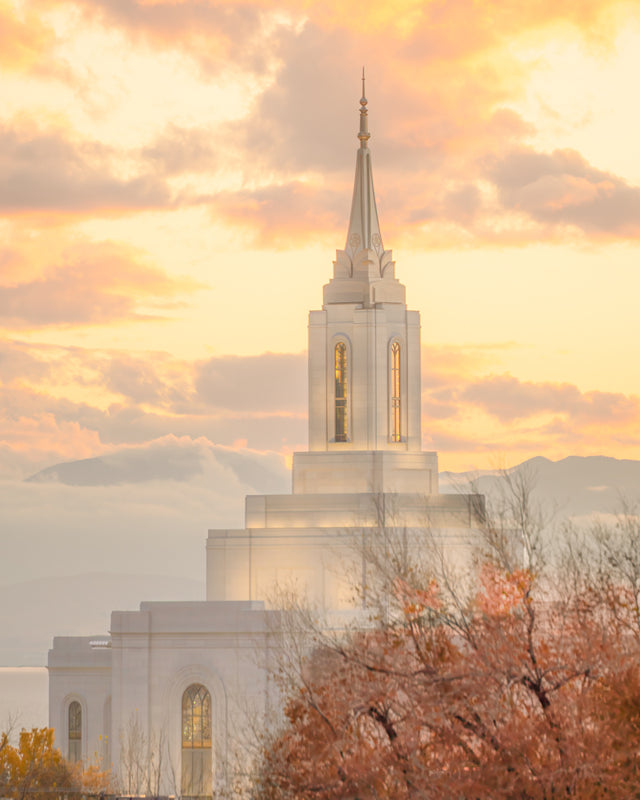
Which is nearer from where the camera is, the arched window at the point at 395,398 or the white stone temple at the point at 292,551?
the white stone temple at the point at 292,551

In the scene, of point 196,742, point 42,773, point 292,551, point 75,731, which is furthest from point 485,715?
point 75,731

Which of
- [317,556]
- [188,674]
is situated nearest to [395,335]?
[317,556]

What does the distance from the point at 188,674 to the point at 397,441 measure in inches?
473

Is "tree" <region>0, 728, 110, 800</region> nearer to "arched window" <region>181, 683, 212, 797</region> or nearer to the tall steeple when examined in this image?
"arched window" <region>181, 683, 212, 797</region>

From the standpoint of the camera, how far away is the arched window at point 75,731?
175 ft

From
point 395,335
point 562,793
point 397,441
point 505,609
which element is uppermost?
point 395,335

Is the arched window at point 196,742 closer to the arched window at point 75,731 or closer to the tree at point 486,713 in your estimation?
the arched window at point 75,731

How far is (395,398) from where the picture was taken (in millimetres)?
55594

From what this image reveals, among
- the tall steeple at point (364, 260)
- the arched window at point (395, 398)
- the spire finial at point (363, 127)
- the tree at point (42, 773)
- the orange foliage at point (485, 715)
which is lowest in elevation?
the tree at point (42, 773)

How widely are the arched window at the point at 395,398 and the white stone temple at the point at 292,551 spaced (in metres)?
0.05

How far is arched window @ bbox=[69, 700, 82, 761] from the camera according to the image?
5347cm

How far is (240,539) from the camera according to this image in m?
52.0

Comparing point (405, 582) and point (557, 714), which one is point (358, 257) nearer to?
point (405, 582)

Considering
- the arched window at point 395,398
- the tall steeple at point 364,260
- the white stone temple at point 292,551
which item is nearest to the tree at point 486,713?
the white stone temple at point 292,551
